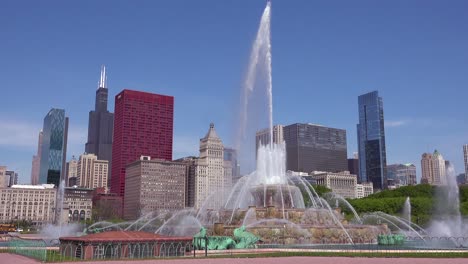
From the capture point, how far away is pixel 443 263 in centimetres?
2536

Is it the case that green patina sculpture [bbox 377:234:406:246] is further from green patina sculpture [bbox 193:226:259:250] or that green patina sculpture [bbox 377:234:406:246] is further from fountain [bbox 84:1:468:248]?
green patina sculpture [bbox 193:226:259:250]

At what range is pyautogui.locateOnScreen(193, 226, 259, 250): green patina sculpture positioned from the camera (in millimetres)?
36969

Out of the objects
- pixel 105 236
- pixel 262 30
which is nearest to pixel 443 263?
pixel 105 236

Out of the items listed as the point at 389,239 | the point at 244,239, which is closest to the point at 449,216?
the point at 389,239

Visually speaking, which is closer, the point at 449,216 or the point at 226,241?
the point at 226,241

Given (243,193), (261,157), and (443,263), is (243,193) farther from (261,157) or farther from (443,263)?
(443,263)

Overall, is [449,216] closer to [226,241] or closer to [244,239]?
[244,239]

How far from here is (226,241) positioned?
37531mm

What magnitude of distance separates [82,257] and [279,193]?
28.8 m

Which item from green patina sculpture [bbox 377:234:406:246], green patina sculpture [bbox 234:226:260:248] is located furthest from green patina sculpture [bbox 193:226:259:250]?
green patina sculpture [bbox 377:234:406:246]

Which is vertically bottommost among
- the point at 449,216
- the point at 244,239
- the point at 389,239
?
the point at 389,239

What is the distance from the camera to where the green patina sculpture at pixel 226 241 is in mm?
36969

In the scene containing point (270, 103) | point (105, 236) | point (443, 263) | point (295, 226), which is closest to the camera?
point (443, 263)

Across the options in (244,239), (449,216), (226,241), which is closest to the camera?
(226,241)
